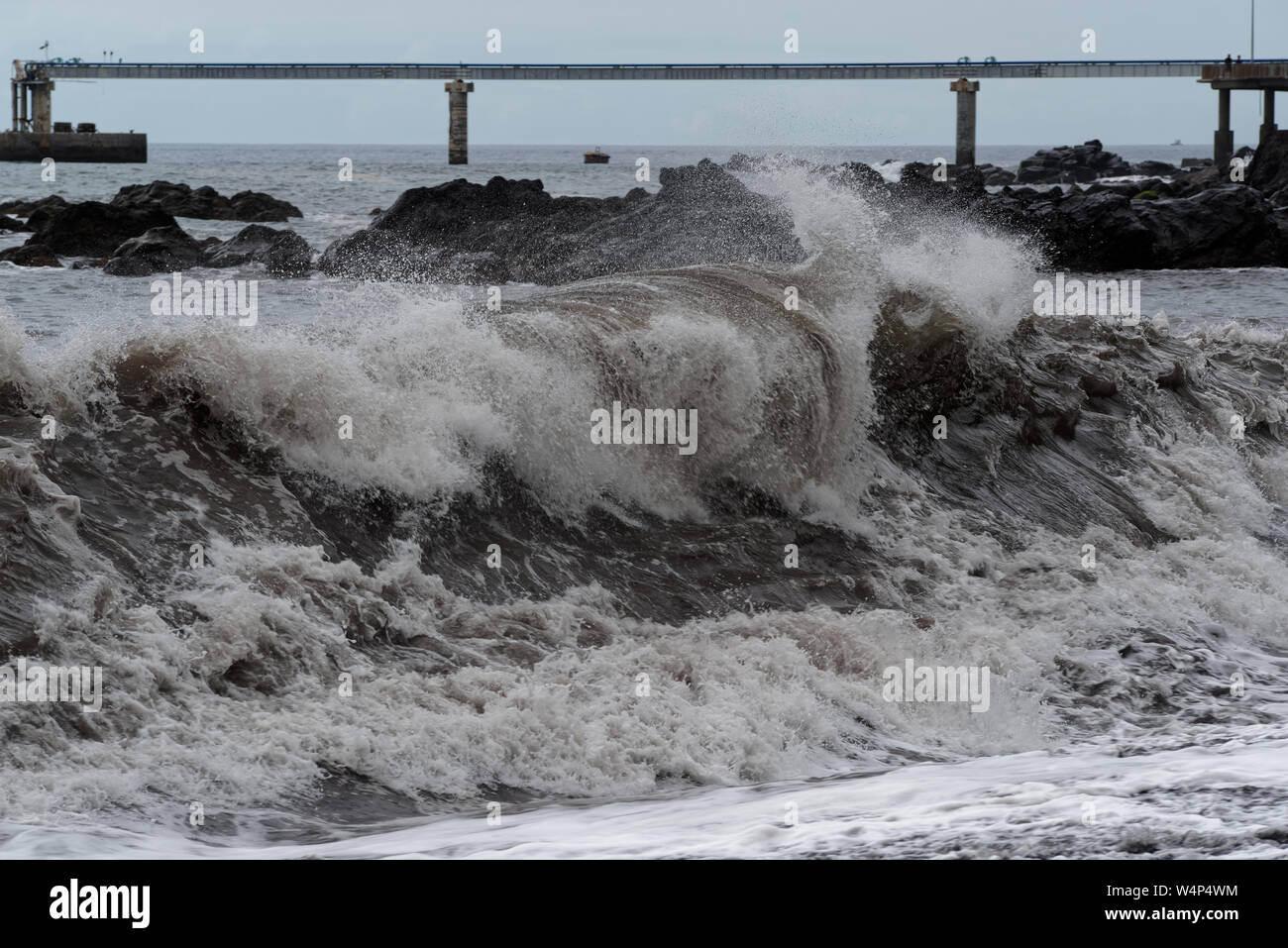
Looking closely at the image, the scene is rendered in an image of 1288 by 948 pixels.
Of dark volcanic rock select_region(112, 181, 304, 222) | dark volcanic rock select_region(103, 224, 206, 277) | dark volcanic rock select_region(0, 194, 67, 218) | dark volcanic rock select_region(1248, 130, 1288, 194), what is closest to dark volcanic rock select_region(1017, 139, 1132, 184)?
dark volcanic rock select_region(1248, 130, 1288, 194)

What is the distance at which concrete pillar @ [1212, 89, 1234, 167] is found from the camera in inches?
2183

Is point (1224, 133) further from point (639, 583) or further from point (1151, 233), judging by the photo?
point (639, 583)

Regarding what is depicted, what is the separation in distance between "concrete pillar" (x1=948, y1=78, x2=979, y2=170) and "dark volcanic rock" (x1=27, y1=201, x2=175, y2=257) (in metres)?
47.2

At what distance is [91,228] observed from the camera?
27672 mm

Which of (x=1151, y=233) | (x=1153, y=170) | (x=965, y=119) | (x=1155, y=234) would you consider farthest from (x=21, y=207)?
(x=1153, y=170)

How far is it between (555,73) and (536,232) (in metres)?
59.8

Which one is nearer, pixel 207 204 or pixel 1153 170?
pixel 207 204

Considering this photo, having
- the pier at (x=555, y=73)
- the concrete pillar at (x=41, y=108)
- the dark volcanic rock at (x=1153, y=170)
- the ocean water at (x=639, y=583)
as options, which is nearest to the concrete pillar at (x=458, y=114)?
the pier at (x=555, y=73)

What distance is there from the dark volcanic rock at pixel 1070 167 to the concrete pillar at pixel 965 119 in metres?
3.14

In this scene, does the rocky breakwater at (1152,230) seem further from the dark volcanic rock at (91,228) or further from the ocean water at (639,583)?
the ocean water at (639,583)

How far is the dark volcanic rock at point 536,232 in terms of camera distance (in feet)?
76.9

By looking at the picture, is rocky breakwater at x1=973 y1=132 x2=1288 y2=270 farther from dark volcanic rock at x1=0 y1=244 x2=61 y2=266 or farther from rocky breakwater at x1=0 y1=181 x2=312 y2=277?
dark volcanic rock at x1=0 y1=244 x2=61 y2=266

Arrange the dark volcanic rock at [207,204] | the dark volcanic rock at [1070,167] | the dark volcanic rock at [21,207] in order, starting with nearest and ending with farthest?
the dark volcanic rock at [21,207] < the dark volcanic rock at [207,204] < the dark volcanic rock at [1070,167]
